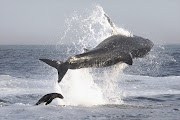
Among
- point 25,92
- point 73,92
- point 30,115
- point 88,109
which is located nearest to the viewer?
point 30,115

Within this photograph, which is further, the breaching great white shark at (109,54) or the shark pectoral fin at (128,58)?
the shark pectoral fin at (128,58)

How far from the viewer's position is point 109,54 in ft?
38.3

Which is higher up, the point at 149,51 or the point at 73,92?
the point at 149,51

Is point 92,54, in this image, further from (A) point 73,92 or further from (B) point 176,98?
(B) point 176,98

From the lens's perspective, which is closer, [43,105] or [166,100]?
[43,105]

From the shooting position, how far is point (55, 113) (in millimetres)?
12672

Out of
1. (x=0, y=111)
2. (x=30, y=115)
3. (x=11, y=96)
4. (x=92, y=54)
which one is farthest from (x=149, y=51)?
(x=11, y=96)

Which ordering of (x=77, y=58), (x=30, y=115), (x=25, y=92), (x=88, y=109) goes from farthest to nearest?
(x=25, y=92), (x=88, y=109), (x=30, y=115), (x=77, y=58)

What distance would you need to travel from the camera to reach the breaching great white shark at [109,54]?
10961 millimetres

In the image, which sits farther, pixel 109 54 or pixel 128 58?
pixel 109 54

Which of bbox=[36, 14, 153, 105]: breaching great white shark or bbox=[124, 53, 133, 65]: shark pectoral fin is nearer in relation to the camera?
bbox=[36, 14, 153, 105]: breaching great white shark

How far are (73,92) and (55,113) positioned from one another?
3941 mm

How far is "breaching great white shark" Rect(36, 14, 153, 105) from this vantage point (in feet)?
36.0

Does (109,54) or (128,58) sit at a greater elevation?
(109,54)
